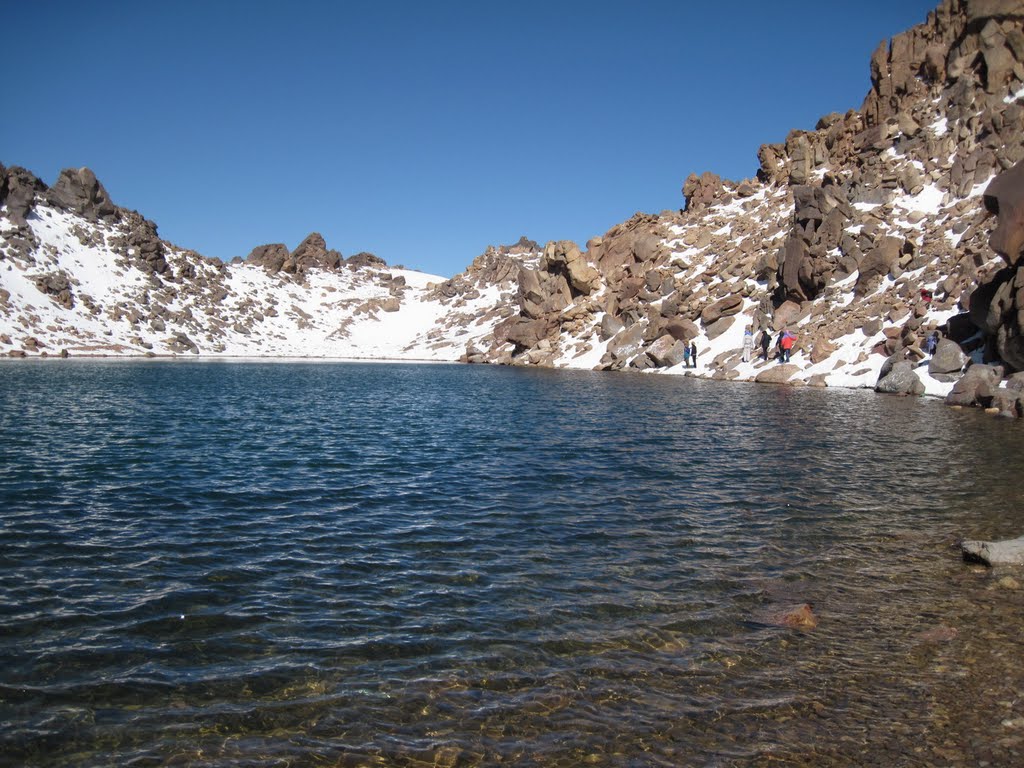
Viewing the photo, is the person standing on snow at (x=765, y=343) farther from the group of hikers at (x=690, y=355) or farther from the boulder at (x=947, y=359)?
the boulder at (x=947, y=359)

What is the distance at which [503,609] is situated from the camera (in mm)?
11211

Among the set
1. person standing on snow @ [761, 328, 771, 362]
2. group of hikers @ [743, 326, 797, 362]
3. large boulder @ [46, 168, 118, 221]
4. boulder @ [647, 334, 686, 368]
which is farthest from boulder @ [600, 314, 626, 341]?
large boulder @ [46, 168, 118, 221]

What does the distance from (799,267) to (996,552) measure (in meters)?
63.8

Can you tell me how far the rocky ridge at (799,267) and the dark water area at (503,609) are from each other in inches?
1102

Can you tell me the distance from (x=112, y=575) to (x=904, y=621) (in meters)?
13.5

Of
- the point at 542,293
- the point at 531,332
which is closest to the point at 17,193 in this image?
the point at 542,293

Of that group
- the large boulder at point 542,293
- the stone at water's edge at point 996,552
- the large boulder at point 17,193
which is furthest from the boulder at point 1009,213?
the large boulder at point 17,193

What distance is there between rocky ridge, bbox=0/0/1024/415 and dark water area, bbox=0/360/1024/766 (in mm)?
27979

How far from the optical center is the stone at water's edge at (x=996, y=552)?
1271 cm

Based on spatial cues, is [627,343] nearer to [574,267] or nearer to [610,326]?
[610,326]

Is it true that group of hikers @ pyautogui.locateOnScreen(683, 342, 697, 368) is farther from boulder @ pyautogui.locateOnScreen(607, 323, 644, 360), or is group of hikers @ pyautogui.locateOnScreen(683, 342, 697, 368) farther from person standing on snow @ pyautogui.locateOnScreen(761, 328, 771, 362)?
boulder @ pyautogui.locateOnScreen(607, 323, 644, 360)

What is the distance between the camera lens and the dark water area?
7.79 m

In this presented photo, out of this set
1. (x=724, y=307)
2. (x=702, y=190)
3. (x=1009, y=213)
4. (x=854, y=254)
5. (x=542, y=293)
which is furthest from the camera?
(x=702, y=190)

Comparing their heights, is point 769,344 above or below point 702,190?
below
